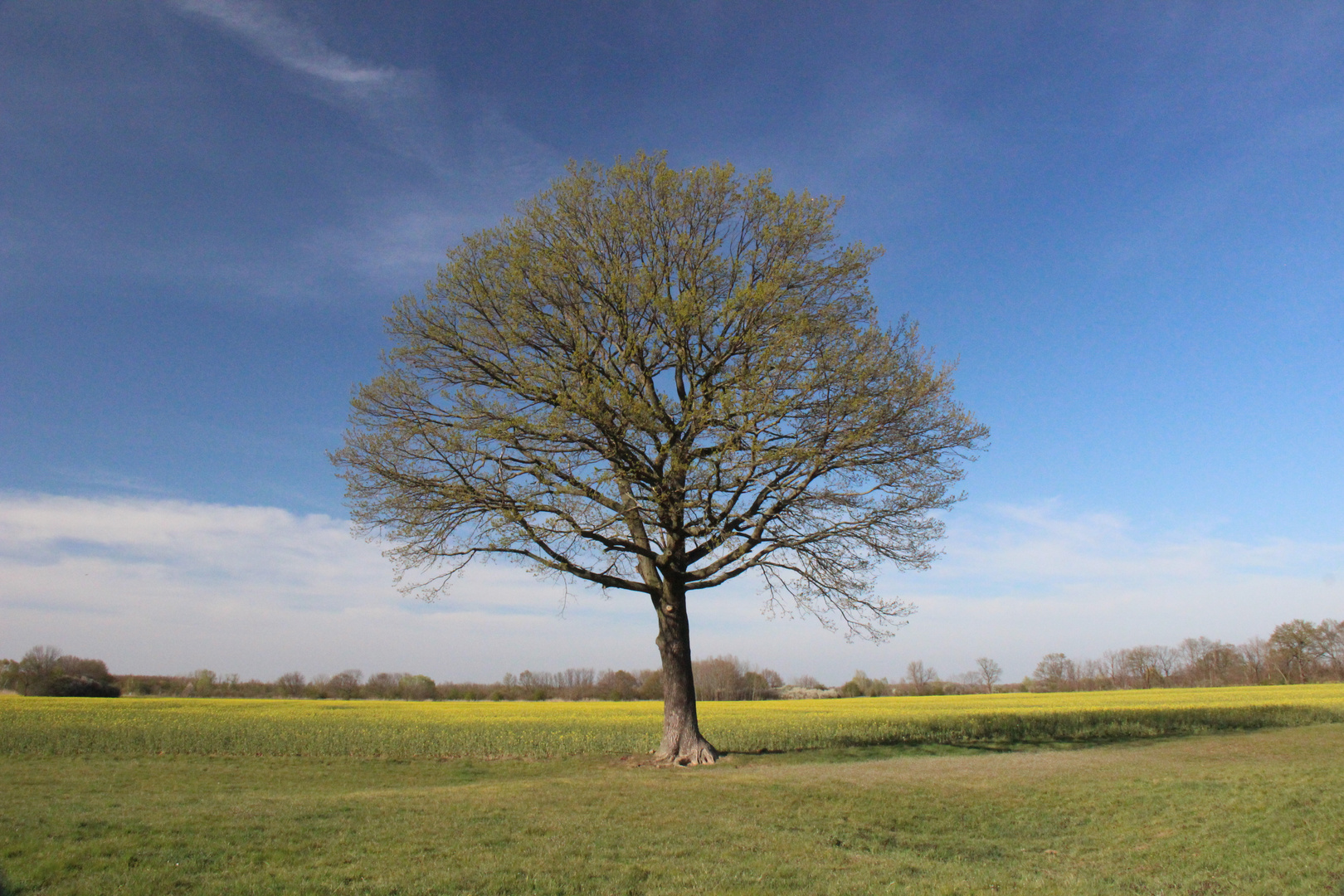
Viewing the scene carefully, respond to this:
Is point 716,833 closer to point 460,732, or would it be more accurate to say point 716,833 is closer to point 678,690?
point 678,690

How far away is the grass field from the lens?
7254mm

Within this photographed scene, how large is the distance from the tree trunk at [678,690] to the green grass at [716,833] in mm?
1296

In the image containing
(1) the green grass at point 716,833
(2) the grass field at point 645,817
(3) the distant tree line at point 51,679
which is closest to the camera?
(1) the green grass at point 716,833

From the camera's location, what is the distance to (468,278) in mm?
17266

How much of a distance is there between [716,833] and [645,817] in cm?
127

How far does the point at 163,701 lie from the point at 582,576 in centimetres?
3677

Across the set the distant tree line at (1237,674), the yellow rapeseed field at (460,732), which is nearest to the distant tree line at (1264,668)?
the distant tree line at (1237,674)

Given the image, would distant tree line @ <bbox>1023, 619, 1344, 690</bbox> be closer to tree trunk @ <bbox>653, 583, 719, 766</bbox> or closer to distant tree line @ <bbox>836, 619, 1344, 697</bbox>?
distant tree line @ <bbox>836, 619, 1344, 697</bbox>

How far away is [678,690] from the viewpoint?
17.4 meters

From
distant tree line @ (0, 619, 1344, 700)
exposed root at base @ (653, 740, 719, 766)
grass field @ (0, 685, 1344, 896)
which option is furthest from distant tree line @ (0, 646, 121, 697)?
exposed root at base @ (653, 740, 719, 766)

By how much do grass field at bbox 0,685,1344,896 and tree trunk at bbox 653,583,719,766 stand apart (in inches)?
46.0

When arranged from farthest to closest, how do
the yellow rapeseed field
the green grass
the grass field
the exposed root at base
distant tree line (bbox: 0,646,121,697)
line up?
distant tree line (bbox: 0,646,121,697), the yellow rapeseed field, the exposed root at base, the grass field, the green grass

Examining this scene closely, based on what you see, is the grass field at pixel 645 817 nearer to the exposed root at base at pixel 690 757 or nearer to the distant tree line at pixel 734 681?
the exposed root at base at pixel 690 757

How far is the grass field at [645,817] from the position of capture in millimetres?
7254
